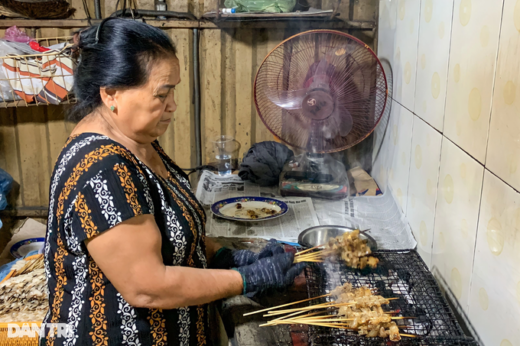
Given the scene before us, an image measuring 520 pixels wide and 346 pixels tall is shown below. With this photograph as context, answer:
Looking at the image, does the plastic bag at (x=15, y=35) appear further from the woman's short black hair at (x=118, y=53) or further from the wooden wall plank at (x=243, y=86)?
the woman's short black hair at (x=118, y=53)

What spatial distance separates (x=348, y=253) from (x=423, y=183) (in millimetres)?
518

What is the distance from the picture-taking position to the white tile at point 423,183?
169 cm

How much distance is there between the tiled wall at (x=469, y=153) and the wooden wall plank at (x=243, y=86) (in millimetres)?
1479

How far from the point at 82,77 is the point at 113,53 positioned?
15 centimetres

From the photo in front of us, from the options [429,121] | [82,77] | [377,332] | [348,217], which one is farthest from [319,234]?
[82,77]

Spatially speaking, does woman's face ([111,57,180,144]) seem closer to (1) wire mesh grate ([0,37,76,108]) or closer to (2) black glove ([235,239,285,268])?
(2) black glove ([235,239,285,268])

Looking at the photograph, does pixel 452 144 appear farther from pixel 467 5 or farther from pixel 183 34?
pixel 183 34

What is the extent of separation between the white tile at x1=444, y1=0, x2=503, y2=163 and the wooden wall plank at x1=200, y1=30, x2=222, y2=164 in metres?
2.17

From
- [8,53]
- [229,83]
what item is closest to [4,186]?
[8,53]

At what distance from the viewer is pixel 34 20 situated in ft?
10.8

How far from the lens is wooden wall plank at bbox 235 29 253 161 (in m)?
3.33

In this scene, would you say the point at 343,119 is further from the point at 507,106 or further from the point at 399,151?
the point at 507,106

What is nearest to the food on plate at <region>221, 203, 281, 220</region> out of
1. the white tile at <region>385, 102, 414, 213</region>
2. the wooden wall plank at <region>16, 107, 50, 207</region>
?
the white tile at <region>385, 102, 414, 213</region>

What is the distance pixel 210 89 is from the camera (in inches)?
136
